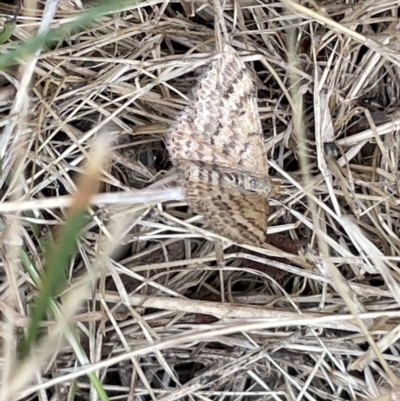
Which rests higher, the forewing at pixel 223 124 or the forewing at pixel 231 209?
the forewing at pixel 223 124

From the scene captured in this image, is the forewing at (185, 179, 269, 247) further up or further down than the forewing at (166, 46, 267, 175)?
further down

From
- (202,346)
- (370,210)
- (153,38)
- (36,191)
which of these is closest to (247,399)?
(202,346)

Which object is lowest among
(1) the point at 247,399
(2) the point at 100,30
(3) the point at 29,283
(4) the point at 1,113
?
(1) the point at 247,399

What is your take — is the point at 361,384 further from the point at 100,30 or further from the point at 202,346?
the point at 100,30

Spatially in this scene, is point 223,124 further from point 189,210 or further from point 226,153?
point 189,210

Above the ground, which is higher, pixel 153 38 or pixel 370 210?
pixel 153 38
